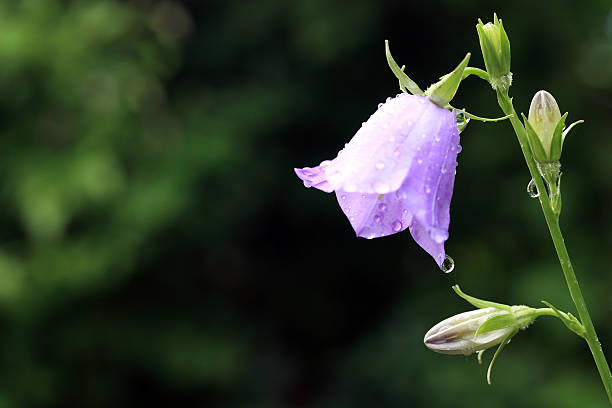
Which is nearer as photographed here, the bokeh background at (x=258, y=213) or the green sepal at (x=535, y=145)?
the green sepal at (x=535, y=145)

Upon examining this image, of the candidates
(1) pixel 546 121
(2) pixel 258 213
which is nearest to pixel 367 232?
(1) pixel 546 121

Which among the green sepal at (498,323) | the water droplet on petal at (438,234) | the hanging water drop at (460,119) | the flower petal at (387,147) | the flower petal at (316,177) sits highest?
the flower petal at (387,147)

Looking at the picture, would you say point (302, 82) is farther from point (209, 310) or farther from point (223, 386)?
point (223, 386)

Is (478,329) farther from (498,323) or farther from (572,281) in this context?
(572,281)

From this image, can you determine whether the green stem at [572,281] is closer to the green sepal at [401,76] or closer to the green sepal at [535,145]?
the green sepal at [535,145]

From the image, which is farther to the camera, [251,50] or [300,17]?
[251,50]

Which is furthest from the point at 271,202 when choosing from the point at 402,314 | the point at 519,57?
the point at 519,57

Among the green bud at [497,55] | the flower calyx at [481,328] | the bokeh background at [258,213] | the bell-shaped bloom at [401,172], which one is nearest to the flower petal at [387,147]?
the bell-shaped bloom at [401,172]

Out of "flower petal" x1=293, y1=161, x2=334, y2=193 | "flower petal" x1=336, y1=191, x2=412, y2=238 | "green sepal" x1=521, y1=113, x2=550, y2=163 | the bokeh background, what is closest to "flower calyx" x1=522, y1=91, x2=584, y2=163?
"green sepal" x1=521, y1=113, x2=550, y2=163
